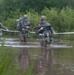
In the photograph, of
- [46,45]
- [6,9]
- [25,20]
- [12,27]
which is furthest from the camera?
[6,9]

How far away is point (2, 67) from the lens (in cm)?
384

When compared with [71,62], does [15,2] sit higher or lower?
higher

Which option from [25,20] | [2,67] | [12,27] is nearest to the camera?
[2,67]

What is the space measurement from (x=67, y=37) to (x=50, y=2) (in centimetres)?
2891

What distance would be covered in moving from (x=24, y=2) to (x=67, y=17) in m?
21.7

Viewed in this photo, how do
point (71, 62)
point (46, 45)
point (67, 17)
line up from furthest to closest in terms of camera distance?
1. point (67, 17)
2. point (46, 45)
3. point (71, 62)

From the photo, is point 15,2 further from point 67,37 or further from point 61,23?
point 67,37

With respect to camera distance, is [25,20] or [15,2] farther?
[15,2]

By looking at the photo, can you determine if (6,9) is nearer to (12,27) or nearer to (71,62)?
(12,27)

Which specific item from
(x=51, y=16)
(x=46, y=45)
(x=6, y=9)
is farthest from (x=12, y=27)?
(x=46, y=45)

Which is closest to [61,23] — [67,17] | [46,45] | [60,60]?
[67,17]

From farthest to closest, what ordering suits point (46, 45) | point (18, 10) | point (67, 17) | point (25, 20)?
point (18, 10) → point (67, 17) → point (25, 20) → point (46, 45)

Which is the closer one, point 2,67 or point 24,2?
point 2,67

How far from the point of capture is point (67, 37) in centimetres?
3156
